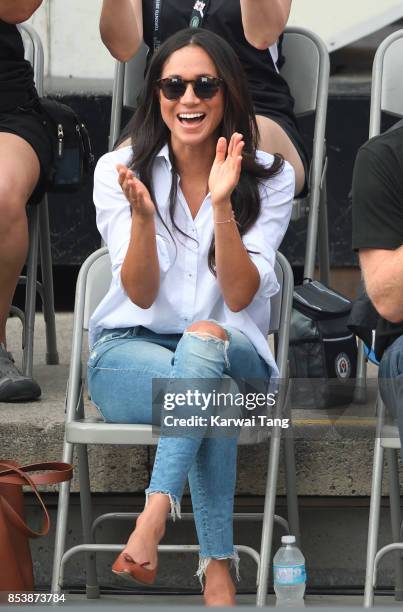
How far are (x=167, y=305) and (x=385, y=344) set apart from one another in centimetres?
57

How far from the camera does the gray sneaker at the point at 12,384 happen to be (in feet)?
13.8

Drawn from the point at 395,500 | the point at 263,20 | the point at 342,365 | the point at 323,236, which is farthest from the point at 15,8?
the point at 395,500

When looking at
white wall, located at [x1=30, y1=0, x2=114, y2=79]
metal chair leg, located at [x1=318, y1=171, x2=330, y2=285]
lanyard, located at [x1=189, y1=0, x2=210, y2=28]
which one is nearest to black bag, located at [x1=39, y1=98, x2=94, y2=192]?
lanyard, located at [x1=189, y1=0, x2=210, y2=28]

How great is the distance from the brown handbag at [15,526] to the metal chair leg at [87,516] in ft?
0.73

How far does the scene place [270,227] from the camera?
12.6 feet

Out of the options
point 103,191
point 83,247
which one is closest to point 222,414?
point 103,191

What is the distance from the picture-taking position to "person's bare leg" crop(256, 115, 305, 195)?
4332mm

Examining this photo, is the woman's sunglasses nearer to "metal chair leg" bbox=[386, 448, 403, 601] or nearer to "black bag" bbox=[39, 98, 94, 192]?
"black bag" bbox=[39, 98, 94, 192]

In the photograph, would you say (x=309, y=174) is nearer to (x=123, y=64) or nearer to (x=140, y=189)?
(x=123, y=64)

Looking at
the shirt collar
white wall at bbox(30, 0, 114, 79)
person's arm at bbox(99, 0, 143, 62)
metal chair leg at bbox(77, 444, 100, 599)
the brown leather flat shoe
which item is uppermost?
person's arm at bbox(99, 0, 143, 62)

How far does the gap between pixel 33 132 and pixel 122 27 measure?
466 mm

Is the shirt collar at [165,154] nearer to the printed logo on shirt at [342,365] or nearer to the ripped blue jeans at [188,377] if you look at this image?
the ripped blue jeans at [188,377]

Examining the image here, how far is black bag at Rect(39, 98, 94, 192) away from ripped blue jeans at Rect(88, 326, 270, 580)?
0.84 metres

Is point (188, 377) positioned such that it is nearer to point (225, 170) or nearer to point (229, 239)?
point (229, 239)
